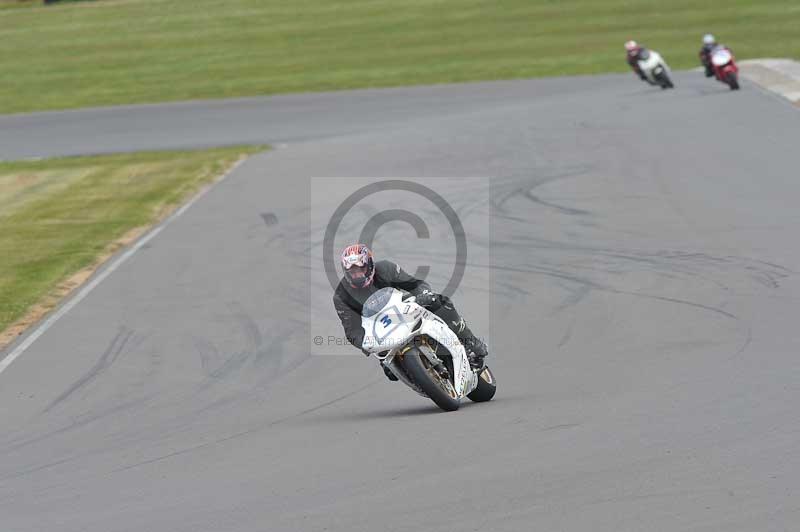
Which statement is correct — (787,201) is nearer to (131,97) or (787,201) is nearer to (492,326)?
(492,326)

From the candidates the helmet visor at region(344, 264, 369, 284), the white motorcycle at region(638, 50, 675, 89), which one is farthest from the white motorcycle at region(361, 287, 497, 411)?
the white motorcycle at region(638, 50, 675, 89)

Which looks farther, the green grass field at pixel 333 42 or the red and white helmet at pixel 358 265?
the green grass field at pixel 333 42

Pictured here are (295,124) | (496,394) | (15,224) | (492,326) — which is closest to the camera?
(496,394)

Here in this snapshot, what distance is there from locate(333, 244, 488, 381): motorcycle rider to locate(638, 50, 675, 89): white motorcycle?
84.5ft

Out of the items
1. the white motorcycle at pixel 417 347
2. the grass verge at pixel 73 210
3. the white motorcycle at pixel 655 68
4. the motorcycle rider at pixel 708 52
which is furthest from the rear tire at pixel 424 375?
the white motorcycle at pixel 655 68

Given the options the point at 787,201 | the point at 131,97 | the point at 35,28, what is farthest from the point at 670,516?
the point at 35,28

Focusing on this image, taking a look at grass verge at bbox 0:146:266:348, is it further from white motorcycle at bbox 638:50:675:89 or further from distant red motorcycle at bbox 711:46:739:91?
distant red motorcycle at bbox 711:46:739:91

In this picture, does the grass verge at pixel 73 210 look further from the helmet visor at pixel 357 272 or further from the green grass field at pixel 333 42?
the green grass field at pixel 333 42

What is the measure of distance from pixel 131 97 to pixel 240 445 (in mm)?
39628

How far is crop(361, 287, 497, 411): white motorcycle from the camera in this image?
10125 mm

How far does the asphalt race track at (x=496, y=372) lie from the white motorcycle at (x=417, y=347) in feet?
0.91

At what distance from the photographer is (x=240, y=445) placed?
9.95m

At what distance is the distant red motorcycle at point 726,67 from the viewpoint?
32.5m

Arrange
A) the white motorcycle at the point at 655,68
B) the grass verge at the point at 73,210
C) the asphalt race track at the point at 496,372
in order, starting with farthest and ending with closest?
1. the white motorcycle at the point at 655,68
2. the grass verge at the point at 73,210
3. the asphalt race track at the point at 496,372
